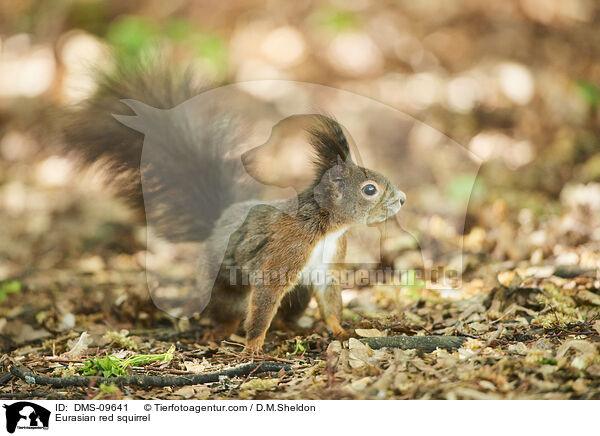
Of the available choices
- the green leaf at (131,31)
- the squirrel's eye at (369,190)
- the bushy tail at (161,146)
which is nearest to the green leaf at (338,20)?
the green leaf at (131,31)

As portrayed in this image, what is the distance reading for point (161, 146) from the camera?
315 centimetres

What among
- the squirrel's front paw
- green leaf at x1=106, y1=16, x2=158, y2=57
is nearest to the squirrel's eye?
the squirrel's front paw

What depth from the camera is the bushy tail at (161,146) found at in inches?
122

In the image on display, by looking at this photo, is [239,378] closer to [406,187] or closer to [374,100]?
[406,187]

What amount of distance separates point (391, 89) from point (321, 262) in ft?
12.1

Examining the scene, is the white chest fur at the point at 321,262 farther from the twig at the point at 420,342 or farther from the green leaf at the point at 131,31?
the green leaf at the point at 131,31

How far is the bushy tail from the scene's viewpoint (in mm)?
3111

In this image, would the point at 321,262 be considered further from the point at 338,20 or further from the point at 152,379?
the point at 338,20

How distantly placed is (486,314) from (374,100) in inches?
139

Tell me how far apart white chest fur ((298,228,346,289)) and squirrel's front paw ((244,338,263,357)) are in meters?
0.35

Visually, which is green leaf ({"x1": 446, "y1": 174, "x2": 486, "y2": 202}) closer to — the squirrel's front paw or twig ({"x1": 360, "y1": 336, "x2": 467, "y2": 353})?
twig ({"x1": 360, "y1": 336, "x2": 467, "y2": 353})
